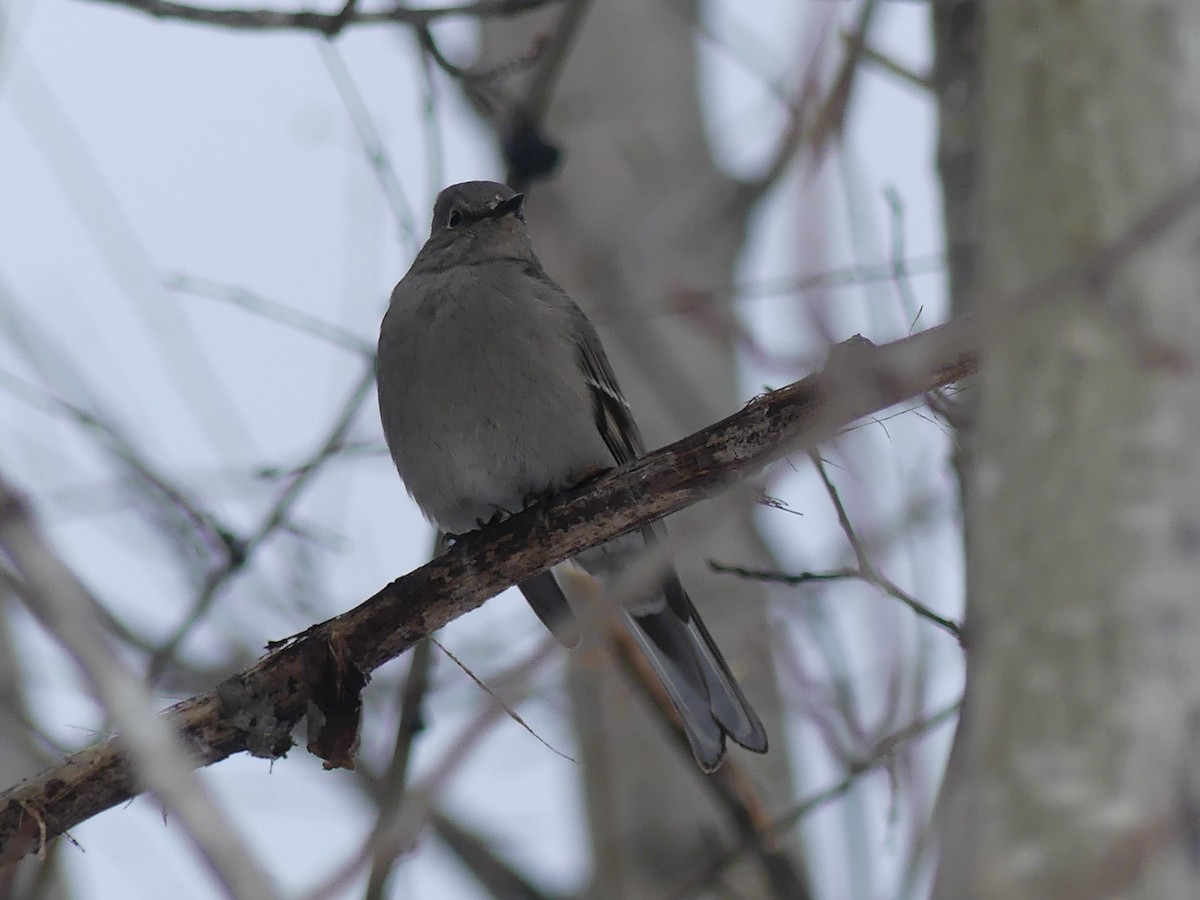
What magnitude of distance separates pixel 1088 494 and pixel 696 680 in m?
3.69

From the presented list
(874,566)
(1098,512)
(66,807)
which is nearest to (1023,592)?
(1098,512)

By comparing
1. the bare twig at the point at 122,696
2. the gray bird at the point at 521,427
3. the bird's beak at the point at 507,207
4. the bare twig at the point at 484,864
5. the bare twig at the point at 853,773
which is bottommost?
the bare twig at the point at 122,696

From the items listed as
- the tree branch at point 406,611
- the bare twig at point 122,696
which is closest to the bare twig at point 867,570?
the tree branch at point 406,611

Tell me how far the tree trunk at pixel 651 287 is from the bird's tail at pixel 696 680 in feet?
1.06

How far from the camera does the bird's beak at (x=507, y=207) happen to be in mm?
5816

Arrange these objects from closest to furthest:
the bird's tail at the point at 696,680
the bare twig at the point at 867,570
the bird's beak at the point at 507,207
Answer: the bare twig at the point at 867,570, the bird's tail at the point at 696,680, the bird's beak at the point at 507,207

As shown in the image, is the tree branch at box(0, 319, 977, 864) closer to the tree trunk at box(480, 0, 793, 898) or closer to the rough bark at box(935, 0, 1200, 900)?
the tree trunk at box(480, 0, 793, 898)

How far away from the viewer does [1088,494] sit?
152 cm

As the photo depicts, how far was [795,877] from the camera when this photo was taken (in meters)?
4.70

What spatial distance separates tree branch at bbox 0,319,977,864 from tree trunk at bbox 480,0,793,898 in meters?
1.17

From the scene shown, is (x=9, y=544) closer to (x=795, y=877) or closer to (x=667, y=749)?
(x=795, y=877)

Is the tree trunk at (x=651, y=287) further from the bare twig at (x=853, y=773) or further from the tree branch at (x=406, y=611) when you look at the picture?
the tree branch at (x=406, y=611)

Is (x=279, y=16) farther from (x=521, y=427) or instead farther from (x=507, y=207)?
(x=507, y=207)

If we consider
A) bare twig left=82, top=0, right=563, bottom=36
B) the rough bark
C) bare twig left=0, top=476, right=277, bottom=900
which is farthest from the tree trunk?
bare twig left=0, top=476, right=277, bottom=900
